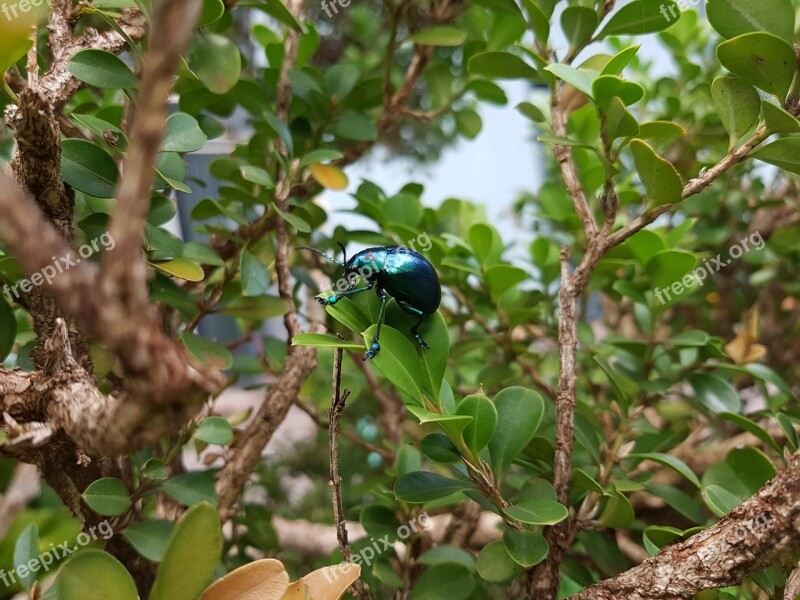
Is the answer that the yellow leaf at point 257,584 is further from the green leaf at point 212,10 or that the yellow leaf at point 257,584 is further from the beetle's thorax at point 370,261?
the green leaf at point 212,10

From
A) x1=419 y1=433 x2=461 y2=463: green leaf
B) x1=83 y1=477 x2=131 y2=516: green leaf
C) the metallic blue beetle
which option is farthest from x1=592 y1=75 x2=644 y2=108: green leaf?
x1=83 y1=477 x2=131 y2=516: green leaf

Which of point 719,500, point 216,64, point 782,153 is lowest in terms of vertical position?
point 719,500

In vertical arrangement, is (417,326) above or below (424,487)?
above

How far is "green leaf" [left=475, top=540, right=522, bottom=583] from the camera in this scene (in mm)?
490

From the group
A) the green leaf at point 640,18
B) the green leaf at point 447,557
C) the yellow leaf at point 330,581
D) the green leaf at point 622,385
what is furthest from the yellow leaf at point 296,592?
the green leaf at point 640,18

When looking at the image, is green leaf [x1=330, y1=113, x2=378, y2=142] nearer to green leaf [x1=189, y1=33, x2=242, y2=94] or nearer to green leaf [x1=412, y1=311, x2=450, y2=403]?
green leaf [x1=189, y1=33, x2=242, y2=94]

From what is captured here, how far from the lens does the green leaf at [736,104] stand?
46 centimetres

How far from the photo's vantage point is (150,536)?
1.67 feet

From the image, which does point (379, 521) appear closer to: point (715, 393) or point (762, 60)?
point (715, 393)

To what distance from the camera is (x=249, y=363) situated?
797 millimetres

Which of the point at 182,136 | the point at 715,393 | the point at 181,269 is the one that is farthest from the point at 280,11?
the point at 715,393

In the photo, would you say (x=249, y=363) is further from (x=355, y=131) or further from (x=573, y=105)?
(x=573, y=105)

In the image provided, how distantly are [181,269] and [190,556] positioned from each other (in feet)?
0.84

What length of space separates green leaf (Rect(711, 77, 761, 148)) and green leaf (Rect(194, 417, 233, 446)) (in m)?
0.51
